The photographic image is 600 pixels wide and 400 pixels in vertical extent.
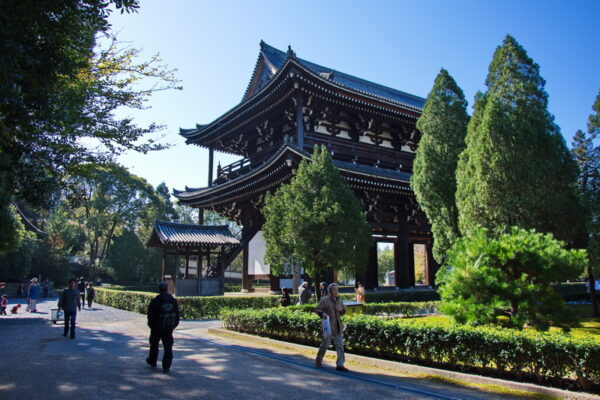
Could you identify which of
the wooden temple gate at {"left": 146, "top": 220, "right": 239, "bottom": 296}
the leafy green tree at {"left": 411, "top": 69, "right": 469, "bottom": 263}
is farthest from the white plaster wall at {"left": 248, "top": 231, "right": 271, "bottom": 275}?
the leafy green tree at {"left": 411, "top": 69, "right": 469, "bottom": 263}

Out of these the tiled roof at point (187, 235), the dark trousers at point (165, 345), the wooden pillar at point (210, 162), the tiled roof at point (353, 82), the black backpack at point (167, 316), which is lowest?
the dark trousers at point (165, 345)

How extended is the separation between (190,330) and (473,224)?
9.12 metres

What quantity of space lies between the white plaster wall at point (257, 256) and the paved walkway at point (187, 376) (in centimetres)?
1359

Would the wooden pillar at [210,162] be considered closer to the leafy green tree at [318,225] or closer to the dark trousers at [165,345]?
the leafy green tree at [318,225]

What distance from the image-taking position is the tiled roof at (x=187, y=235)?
20.2 metres

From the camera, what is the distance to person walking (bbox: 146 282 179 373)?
274 inches

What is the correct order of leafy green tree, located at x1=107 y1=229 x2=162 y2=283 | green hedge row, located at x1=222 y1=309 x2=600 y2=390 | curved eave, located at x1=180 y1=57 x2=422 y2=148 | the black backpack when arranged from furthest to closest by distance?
leafy green tree, located at x1=107 y1=229 x2=162 y2=283 < curved eave, located at x1=180 y1=57 x2=422 y2=148 < the black backpack < green hedge row, located at x1=222 y1=309 x2=600 y2=390

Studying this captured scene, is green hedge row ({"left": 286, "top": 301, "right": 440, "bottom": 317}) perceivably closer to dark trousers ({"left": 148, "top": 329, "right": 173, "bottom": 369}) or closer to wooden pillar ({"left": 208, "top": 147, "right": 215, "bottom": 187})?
dark trousers ({"left": 148, "top": 329, "right": 173, "bottom": 369})

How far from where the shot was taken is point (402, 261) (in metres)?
22.3

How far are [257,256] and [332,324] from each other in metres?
17.3

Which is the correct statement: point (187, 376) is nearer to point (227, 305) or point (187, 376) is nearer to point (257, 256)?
point (227, 305)

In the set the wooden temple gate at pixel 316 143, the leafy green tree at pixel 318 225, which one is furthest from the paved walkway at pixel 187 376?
the wooden temple gate at pixel 316 143

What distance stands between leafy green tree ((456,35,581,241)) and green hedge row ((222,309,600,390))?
17.0ft

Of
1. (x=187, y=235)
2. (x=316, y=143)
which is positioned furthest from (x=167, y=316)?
(x=316, y=143)
